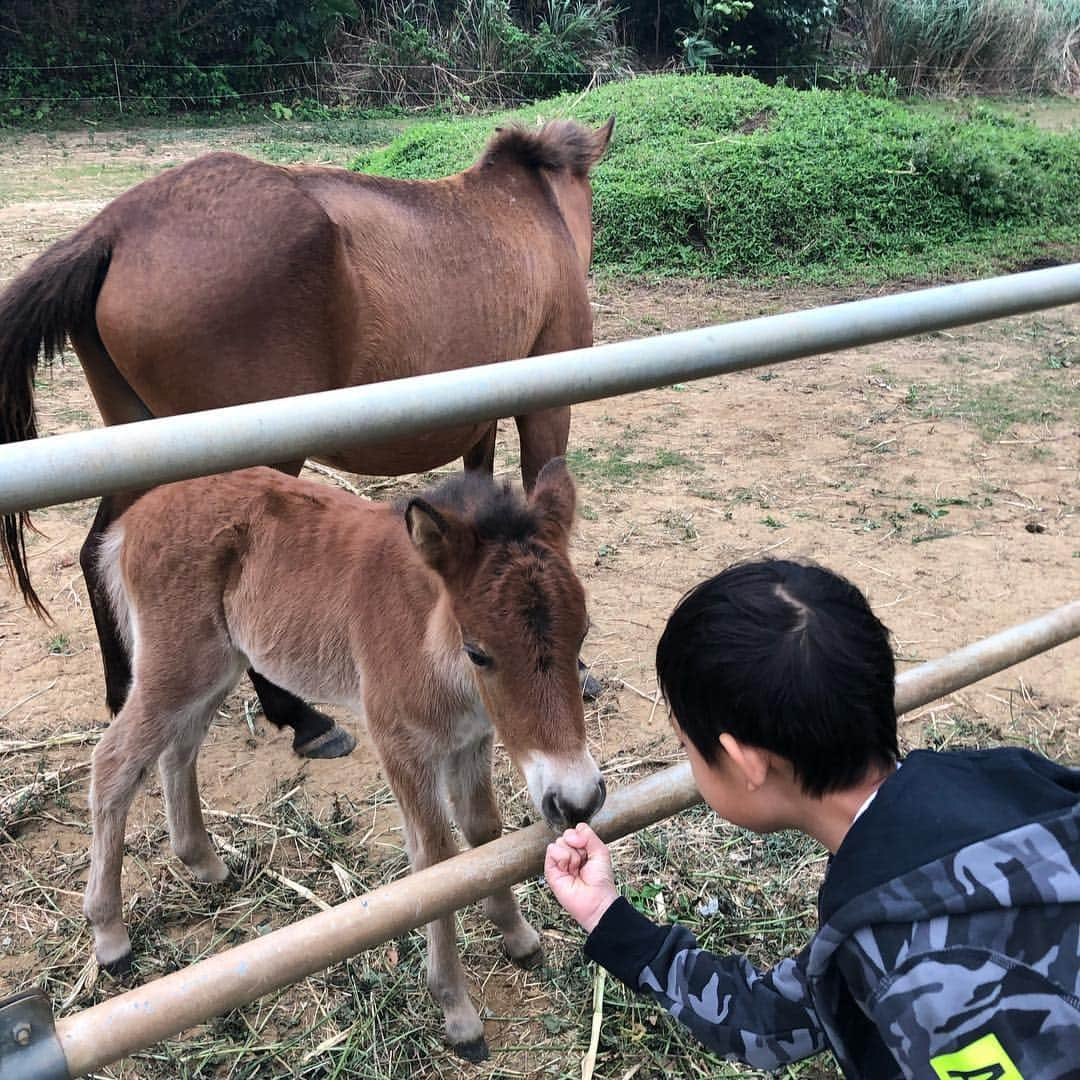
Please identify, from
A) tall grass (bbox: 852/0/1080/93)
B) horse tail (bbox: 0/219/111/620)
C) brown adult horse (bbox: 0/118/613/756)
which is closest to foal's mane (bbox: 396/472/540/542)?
brown adult horse (bbox: 0/118/613/756)

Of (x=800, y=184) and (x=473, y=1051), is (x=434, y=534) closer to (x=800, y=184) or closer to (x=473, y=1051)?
Result: (x=473, y=1051)

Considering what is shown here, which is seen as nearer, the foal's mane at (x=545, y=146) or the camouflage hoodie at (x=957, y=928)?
the camouflage hoodie at (x=957, y=928)

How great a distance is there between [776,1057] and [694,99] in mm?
10695

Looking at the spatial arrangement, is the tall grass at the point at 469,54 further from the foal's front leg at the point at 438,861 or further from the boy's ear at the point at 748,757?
the boy's ear at the point at 748,757

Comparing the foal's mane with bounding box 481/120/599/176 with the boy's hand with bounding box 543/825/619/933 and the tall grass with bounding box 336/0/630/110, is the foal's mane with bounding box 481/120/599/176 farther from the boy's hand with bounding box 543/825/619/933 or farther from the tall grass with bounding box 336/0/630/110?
the tall grass with bounding box 336/0/630/110

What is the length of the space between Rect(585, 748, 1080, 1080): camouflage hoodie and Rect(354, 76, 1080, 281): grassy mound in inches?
315

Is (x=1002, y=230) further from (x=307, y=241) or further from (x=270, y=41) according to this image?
(x=270, y=41)

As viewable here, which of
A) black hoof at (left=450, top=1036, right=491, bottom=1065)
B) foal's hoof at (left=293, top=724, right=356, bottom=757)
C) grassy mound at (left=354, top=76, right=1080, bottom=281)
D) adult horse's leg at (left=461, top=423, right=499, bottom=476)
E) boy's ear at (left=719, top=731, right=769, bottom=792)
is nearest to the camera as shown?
boy's ear at (left=719, top=731, right=769, bottom=792)

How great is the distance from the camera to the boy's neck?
4.49 feet

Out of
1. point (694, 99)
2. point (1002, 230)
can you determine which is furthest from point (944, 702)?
point (694, 99)

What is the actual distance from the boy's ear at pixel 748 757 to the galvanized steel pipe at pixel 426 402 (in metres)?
0.50

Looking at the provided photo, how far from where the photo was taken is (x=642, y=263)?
8.86m

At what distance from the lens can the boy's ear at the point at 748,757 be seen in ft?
4.45

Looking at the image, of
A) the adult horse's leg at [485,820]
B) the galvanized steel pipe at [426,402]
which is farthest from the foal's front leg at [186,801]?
the galvanized steel pipe at [426,402]
